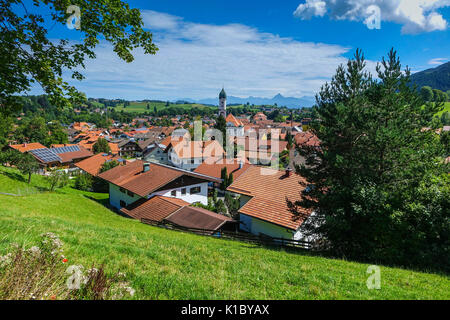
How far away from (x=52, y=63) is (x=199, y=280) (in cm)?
646

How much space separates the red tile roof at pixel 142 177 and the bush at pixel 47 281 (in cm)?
2100

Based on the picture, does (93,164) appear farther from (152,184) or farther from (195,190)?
(195,190)

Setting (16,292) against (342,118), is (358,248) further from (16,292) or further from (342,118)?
(16,292)

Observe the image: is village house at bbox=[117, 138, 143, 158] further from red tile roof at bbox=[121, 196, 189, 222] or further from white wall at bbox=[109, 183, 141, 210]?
red tile roof at bbox=[121, 196, 189, 222]

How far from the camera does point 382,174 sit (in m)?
11.3

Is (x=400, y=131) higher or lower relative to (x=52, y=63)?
lower

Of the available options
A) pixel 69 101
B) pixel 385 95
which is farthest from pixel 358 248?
pixel 69 101

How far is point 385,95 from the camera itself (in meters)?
11.1

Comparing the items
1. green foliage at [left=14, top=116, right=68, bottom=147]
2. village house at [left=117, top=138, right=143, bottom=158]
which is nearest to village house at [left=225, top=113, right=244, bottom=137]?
village house at [left=117, top=138, right=143, bottom=158]

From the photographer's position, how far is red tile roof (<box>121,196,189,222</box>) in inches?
858

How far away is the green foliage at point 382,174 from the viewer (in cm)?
975

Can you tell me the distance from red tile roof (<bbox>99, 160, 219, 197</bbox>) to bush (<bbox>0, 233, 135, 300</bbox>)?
68.9 feet

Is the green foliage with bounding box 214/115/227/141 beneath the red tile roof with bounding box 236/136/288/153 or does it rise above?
above

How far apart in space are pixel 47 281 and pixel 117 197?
28364 mm
